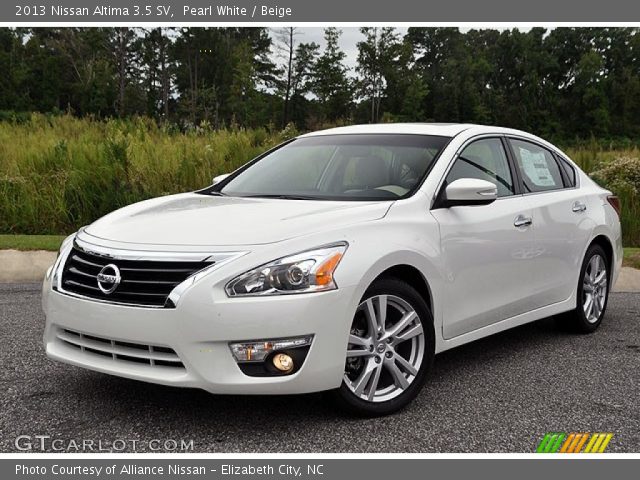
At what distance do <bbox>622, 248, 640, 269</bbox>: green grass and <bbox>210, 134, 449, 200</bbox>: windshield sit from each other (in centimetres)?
601

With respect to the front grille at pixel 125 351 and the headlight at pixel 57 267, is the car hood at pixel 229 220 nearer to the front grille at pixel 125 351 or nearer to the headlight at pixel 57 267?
the headlight at pixel 57 267

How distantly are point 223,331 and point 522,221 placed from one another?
259 cm

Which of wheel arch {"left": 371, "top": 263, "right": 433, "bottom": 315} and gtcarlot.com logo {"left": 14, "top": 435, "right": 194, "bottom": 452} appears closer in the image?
gtcarlot.com logo {"left": 14, "top": 435, "right": 194, "bottom": 452}

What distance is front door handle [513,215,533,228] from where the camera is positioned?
536cm

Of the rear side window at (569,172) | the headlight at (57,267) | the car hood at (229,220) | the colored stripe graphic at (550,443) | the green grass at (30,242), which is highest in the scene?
the rear side window at (569,172)

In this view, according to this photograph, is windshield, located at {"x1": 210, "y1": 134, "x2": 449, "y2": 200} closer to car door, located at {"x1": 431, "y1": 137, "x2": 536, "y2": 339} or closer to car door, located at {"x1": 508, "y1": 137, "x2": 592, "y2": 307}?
car door, located at {"x1": 431, "y1": 137, "x2": 536, "y2": 339}

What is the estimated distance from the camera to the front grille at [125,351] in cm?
385

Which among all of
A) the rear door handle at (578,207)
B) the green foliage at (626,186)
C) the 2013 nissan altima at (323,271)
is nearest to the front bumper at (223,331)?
the 2013 nissan altima at (323,271)

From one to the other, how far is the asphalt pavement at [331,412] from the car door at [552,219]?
604mm

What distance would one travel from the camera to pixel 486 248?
5000 mm

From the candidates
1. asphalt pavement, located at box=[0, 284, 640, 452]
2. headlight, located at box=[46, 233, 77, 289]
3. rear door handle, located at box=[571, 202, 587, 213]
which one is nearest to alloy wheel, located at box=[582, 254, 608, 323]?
rear door handle, located at box=[571, 202, 587, 213]

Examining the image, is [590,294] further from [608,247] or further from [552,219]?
[552,219]

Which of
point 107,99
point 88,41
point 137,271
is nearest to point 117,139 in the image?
point 137,271

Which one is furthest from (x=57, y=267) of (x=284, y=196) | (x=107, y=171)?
(x=107, y=171)
